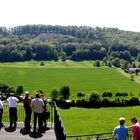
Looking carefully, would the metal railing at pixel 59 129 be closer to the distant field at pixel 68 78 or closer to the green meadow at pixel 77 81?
the green meadow at pixel 77 81

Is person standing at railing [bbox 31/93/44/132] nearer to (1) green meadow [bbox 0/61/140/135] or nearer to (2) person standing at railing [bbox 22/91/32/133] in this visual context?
(2) person standing at railing [bbox 22/91/32/133]

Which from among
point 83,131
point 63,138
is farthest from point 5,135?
point 83,131

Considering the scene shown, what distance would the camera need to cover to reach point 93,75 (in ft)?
492

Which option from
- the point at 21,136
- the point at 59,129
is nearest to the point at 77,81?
the point at 21,136

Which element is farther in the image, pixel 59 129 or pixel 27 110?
pixel 27 110

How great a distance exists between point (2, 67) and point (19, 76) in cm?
2170

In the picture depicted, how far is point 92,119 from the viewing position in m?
65.5

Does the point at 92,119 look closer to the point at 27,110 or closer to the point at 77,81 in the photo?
the point at 27,110

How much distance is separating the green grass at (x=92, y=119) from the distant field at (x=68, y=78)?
32199 mm

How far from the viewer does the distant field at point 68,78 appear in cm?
12306

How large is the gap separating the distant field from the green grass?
3220 cm

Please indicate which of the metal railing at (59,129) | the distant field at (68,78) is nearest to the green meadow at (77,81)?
the distant field at (68,78)

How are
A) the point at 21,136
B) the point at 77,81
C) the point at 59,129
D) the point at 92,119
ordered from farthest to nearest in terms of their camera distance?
the point at 77,81, the point at 92,119, the point at 21,136, the point at 59,129

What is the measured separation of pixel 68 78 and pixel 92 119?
76213mm
